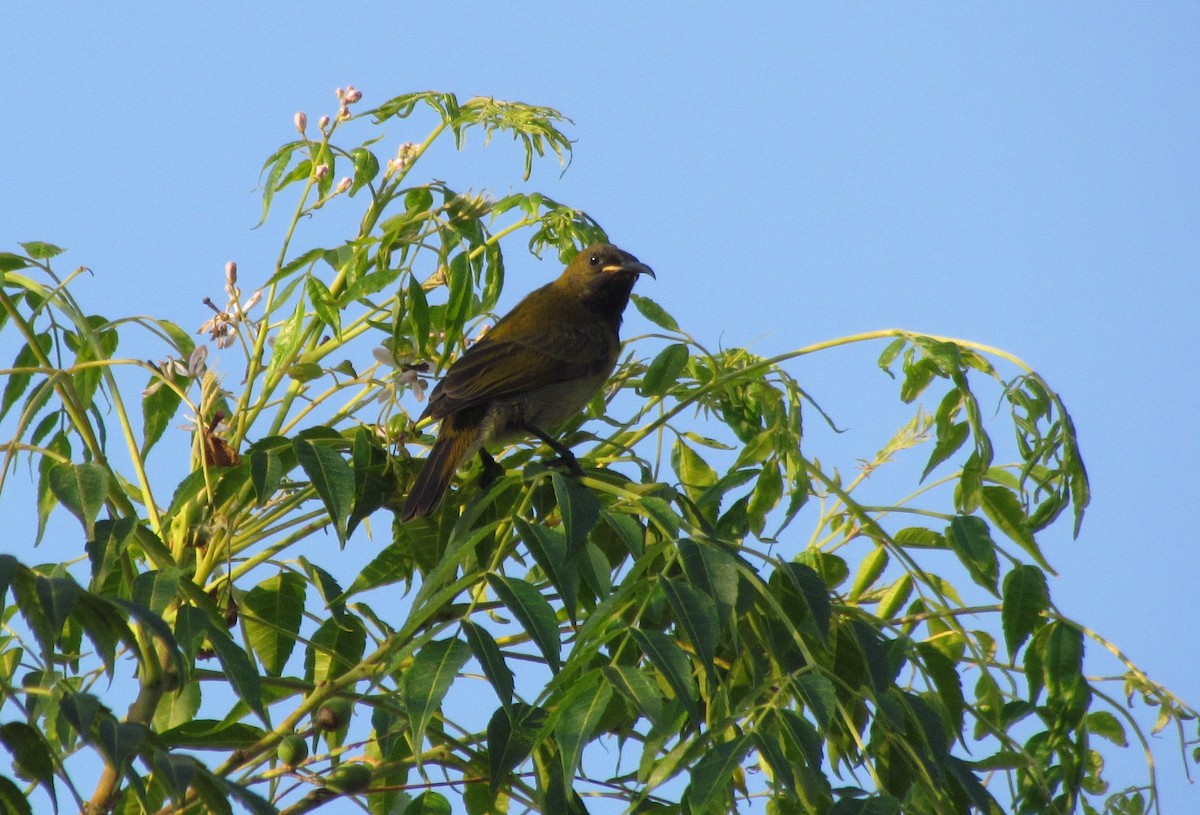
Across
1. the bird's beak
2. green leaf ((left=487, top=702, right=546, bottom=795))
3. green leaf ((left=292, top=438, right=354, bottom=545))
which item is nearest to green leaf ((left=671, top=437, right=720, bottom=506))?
green leaf ((left=292, top=438, right=354, bottom=545))

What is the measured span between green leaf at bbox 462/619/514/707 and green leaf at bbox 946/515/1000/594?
114 cm

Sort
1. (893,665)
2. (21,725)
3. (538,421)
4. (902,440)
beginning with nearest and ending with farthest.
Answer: (21,725)
(893,665)
(902,440)
(538,421)

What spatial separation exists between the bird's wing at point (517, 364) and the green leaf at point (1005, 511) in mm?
1756

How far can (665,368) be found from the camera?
342cm

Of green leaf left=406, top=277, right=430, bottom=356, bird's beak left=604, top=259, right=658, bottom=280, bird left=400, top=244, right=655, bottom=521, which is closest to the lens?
green leaf left=406, top=277, right=430, bottom=356

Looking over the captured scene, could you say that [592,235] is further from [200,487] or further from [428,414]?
[200,487]

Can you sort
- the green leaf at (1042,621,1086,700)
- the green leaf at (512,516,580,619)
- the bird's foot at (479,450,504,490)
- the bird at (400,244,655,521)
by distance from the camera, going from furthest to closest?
the bird at (400,244,655,521), the bird's foot at (479,450,504,490), the green leaf at (1042,621,1086,700), the green leaf at (512,516,580,619)

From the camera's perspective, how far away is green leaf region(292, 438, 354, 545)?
9.12 feet

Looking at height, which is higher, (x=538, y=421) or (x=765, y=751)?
(x=538, y=421)

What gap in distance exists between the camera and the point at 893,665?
271 centimetres

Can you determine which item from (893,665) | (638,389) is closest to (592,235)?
(638,389)

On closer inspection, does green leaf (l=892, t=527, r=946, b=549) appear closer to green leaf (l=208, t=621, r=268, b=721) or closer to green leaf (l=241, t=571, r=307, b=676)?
green leaf (l=241, t=571, r=307, b=676)

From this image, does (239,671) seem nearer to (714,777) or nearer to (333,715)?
(333,715)

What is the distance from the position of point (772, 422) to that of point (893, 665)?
0.83 metres
